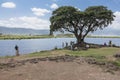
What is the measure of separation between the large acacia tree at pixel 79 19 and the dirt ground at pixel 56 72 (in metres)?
36.0

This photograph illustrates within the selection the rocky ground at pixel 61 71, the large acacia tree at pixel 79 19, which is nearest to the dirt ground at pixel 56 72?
the rocky ground at pixel 61 71

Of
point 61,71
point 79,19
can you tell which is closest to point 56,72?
point 61,71

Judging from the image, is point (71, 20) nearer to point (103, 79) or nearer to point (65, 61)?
point (65, 61)

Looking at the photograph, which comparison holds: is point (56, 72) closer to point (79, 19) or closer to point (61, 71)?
point (61, 71)

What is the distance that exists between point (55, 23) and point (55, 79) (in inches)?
1809

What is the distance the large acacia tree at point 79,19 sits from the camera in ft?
227

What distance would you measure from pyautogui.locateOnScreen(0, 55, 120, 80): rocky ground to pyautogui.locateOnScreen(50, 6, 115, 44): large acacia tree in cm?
3424

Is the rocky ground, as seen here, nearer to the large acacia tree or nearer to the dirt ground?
the dirt ground

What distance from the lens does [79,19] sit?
70.8m

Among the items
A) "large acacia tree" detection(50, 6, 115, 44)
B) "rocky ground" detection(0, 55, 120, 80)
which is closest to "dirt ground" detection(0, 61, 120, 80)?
"rocky ground" detection(0, 55, 120, 80)

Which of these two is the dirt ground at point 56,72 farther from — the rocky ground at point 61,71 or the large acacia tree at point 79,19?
the large acacia tree at point 79,19

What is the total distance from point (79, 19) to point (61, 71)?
42.7 m

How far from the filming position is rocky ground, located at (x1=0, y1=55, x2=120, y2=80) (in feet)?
86.2

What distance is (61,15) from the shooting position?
69.5 meters
